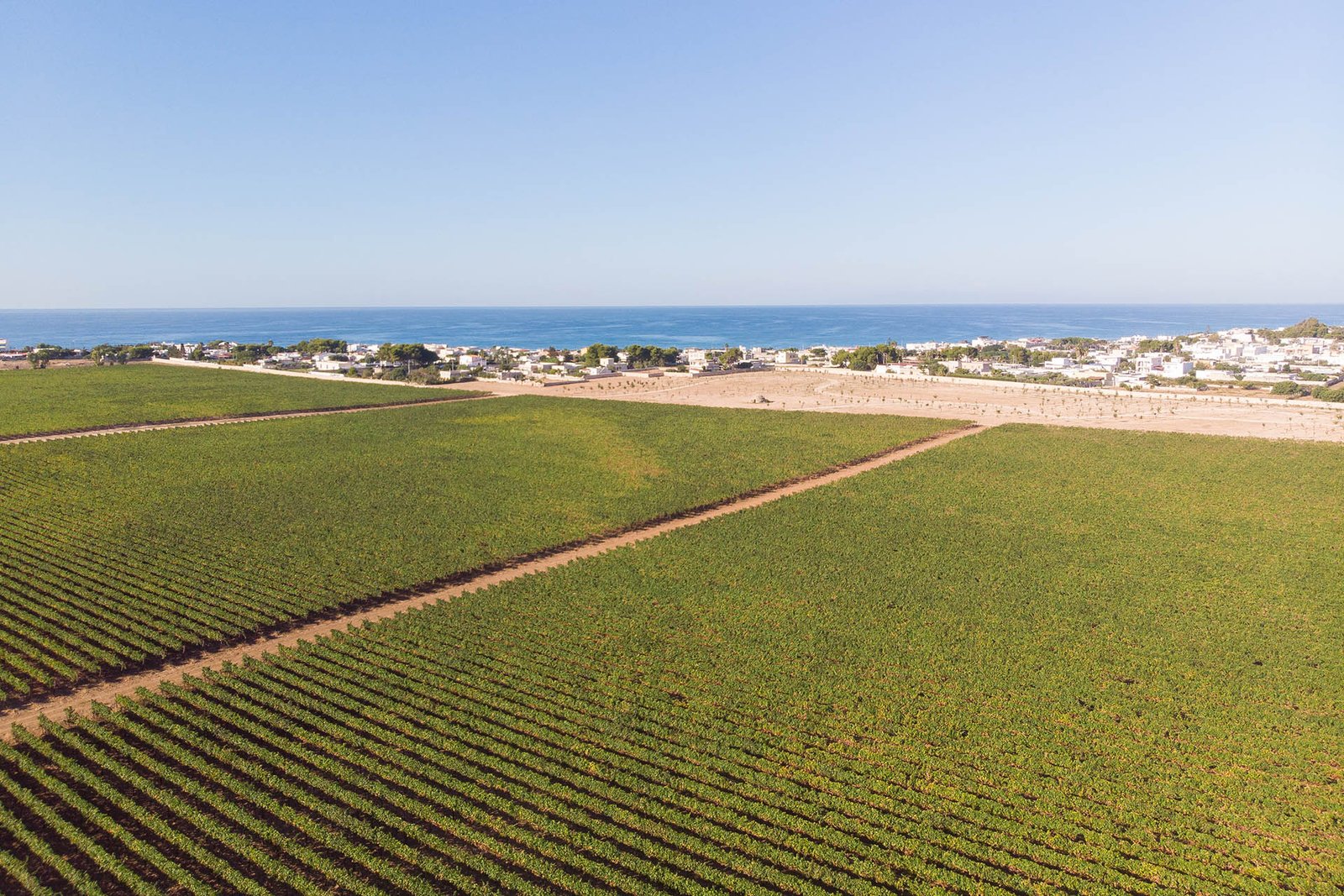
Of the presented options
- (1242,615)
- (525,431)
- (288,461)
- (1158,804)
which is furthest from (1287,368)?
(288,461)

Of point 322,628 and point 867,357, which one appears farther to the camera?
point 867,357

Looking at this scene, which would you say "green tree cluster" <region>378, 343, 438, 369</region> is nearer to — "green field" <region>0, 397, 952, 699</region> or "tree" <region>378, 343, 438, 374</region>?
"tree" <region>378, 343, 438, 374</region>

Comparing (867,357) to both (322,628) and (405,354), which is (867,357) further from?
(322,628)

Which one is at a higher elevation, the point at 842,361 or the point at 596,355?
the point at 596,355

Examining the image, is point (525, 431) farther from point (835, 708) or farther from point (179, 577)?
point (835, 708)

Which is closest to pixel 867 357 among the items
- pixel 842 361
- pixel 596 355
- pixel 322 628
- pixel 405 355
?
pixel 842 361

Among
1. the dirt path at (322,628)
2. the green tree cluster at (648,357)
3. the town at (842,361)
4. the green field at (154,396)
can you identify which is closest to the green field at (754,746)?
the dirt path at (322,628)
